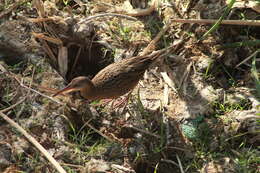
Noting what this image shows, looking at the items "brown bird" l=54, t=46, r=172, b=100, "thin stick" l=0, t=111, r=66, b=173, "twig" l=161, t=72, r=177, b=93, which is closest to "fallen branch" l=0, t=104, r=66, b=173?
"thin stick" l=0, t=111, r=66, b=173

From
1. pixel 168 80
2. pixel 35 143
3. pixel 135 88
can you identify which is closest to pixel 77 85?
pixel 35 143

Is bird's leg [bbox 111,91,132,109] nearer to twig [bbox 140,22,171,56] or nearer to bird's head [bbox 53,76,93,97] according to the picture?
bird's head [bbox 53,76,93,97]

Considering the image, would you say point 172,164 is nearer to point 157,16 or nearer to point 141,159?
point 141,159

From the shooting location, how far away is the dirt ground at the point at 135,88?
14.0 feet

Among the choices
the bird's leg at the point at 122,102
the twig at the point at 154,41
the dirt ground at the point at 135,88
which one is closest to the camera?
the dirt ground at the point at 135,88

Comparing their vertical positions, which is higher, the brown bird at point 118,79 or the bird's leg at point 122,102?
the brown bird at point 118,79

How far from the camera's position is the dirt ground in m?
4.26

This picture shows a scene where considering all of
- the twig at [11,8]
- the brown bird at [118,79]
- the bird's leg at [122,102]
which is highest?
the twig at [11,8]

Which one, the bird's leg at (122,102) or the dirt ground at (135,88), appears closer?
the dirt ground at (135,88)

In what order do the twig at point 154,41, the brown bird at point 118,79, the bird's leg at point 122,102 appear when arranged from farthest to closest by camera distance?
the twig at point 154,41 → the bird's leg at point 122,102 → the brown bird at point 118,79

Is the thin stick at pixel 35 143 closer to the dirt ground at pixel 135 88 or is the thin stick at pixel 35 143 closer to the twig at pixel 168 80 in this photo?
the dirt ground at pixel 135 88

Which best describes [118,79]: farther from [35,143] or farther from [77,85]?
[35,143]

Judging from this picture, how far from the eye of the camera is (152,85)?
5.13m

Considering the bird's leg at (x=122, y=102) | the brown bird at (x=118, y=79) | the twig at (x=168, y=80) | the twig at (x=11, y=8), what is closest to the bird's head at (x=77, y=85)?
the brown bird at (x=118, y=79)
